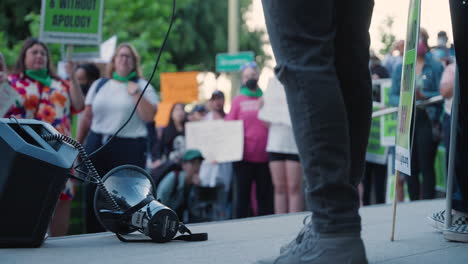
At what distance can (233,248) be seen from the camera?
3.18 m

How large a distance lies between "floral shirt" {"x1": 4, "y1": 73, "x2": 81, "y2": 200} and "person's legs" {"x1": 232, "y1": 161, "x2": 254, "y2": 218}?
3.22 m

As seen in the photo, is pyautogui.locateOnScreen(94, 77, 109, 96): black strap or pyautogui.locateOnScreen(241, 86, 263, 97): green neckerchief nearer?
pyautogui.locateOnScreen(94, 77, 109, 96): black strap

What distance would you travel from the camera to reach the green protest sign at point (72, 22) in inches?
254

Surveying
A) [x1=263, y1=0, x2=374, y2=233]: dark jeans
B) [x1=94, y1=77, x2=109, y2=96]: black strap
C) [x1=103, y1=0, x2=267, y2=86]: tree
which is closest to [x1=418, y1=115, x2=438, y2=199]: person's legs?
[x1=94, y1=77, x2=109, y2=96]: black strap

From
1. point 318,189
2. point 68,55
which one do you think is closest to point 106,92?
point 68,55

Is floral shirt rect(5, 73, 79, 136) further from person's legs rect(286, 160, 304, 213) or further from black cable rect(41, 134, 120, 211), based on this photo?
person's legs rect(286, 160, 304, 213)

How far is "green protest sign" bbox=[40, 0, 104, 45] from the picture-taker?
6457 mm

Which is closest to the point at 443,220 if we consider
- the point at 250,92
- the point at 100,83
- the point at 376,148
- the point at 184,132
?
the point at 100,83

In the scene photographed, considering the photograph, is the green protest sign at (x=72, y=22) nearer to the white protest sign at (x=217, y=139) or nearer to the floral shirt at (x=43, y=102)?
the floral shirt at (x=43, y=102)

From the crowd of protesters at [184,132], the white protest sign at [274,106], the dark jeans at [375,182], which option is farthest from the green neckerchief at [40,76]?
the dark jeans at [375,182]

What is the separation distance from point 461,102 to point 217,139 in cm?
690

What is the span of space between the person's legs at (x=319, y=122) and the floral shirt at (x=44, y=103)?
3.66m

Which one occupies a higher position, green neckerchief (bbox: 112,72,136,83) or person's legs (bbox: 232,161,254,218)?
green neckerchief (bbox: 112,72,136,83)

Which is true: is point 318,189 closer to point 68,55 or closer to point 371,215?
point 371,215
